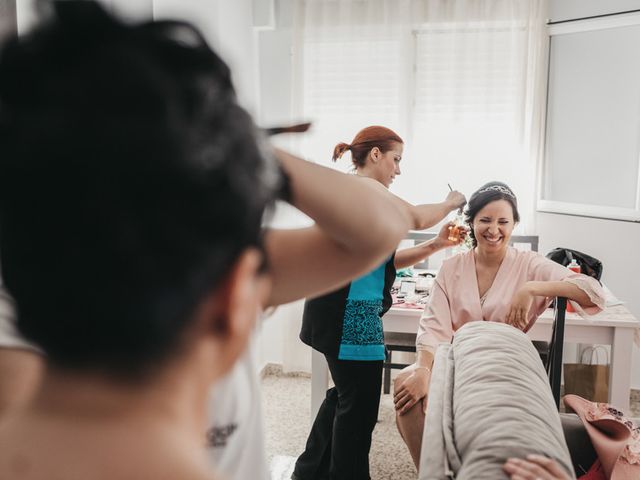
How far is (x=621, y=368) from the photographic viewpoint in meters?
2.24

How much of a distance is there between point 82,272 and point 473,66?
10.9 ft

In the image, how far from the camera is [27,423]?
0.35 metres

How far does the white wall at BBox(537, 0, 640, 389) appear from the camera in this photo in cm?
308

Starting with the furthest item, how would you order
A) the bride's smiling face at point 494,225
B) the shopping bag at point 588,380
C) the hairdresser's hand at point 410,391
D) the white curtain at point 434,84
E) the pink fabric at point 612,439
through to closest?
the white curtain at point 434,84 → the shopping bag at point 588,380 → the bride's smiling face at point 494,225 → the hairdresser's hand at point 410,391 → the pink fabric at point 612,439

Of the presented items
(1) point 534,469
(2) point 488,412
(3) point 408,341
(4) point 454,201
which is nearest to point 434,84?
(3) point 408,341

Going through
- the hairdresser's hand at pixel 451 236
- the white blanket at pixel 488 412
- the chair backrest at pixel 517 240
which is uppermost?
the white blanket at pixel 488 412

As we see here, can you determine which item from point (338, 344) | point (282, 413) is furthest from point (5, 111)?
point (282, 413)

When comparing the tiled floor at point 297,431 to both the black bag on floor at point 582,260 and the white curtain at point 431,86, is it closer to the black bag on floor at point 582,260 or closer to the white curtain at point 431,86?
the white curtain at point 431,86

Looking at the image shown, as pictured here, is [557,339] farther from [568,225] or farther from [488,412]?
[488,412]

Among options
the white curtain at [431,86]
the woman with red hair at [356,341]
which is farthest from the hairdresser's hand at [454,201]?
the white curtain at [431,86]

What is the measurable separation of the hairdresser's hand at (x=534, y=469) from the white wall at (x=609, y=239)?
2.75m

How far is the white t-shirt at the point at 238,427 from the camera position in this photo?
630 mm

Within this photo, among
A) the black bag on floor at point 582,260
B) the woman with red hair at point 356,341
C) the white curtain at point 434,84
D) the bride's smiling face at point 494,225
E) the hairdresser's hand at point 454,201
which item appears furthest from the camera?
the white curtain at point 434,84

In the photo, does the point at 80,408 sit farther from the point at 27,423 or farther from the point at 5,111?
the point at 5,111
